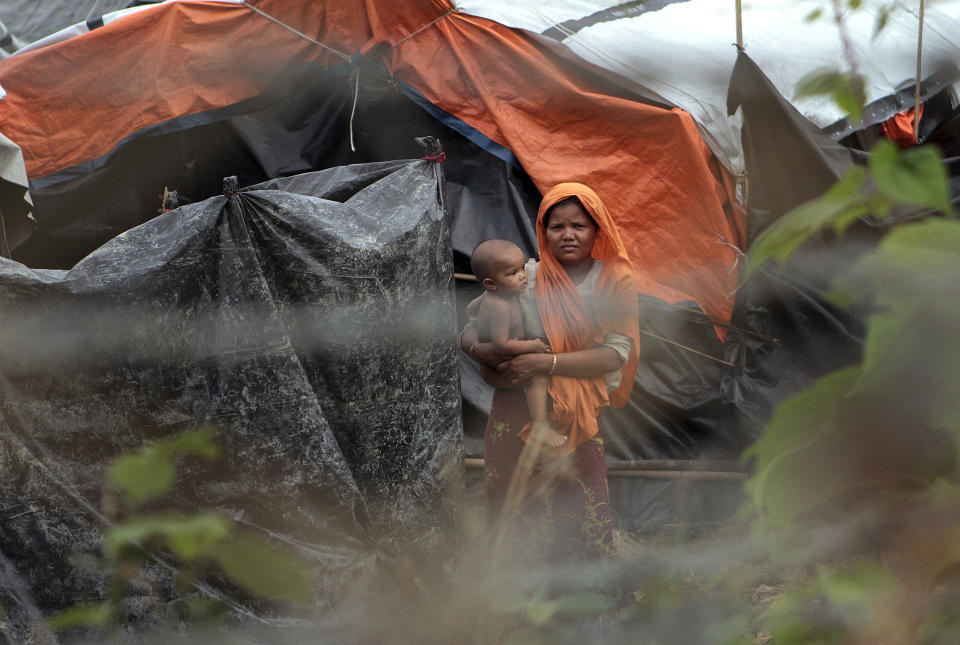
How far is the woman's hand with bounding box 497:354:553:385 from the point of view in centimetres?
234

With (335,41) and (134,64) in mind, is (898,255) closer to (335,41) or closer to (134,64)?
(335,41)

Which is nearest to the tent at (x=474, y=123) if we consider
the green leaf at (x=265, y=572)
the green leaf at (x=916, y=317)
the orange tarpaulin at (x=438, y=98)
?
the orange tarpaulin at (x=438, y=98)

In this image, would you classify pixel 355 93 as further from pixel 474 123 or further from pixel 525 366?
pixel 525 366

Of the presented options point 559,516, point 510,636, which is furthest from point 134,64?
point 510,636

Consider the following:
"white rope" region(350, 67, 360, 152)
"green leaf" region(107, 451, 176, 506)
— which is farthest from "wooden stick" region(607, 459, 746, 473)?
"green leaf" region(107, 451, 176, 506)

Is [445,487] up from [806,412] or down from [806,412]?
down

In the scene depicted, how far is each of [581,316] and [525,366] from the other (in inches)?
9.0

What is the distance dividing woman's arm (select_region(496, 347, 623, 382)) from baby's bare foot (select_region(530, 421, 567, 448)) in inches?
5.9

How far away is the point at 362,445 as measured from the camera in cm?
243

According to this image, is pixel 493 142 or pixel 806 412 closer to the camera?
pixel 806 412

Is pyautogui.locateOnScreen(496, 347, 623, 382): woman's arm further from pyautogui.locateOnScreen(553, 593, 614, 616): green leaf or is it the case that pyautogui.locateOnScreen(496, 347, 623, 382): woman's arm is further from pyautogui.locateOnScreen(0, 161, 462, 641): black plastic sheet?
pyautogui.locateOnScreen(553, 593, 614, 616): green leaf

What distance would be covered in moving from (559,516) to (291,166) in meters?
1.98

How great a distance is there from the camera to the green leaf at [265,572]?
A: 0.59m

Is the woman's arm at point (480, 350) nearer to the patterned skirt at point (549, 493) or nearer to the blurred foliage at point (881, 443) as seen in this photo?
the patterned skirt at point (549, 493)
